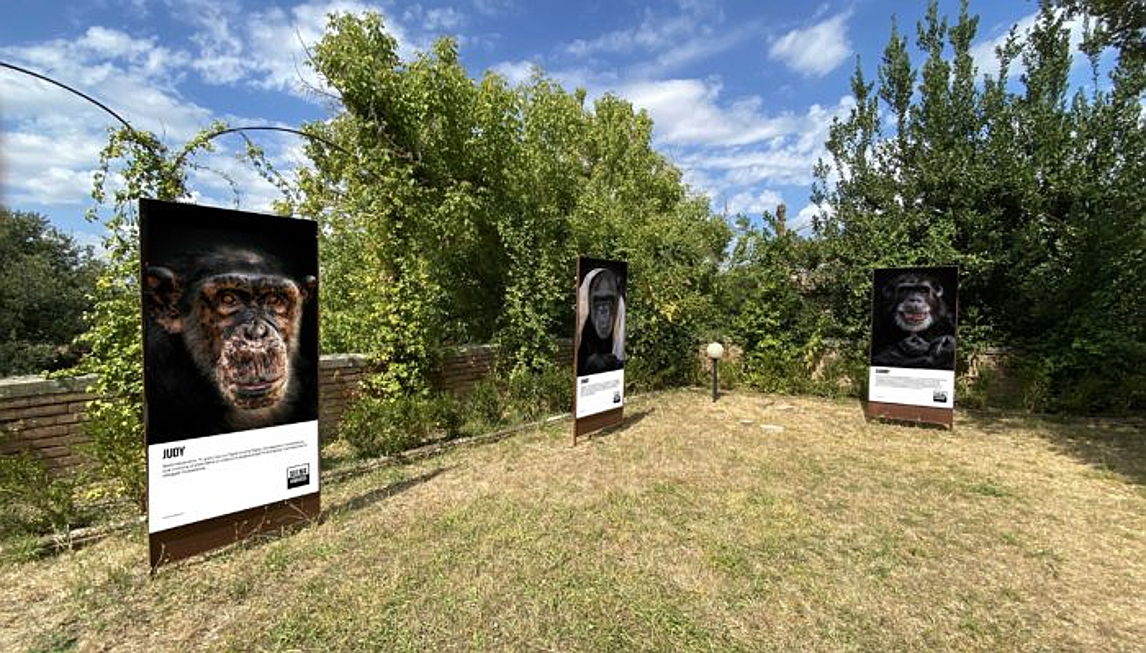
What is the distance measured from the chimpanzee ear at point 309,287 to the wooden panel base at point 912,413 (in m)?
7.84

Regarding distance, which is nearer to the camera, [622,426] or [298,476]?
[298,476]

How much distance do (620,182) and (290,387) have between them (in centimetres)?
1398

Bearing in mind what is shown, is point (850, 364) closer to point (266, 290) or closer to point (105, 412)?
point (266, 290)

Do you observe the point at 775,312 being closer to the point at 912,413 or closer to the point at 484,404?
the point at 912,413

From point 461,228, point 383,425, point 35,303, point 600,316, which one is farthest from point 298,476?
point 35,303

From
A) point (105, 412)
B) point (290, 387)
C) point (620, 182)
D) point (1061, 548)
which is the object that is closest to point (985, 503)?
point (1061, 548)

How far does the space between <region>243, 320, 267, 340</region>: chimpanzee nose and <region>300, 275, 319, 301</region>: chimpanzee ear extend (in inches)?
14.6

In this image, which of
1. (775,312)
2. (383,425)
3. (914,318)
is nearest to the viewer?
(383,425)

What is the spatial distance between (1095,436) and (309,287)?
982 cm

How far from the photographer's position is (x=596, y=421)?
693cm

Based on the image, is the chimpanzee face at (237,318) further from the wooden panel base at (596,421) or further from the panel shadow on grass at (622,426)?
the panel shadow on grass at (622,426)

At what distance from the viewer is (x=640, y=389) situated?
10.4 meters

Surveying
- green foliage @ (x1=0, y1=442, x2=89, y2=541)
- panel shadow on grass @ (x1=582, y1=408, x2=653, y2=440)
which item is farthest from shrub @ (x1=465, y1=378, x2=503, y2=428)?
green foliage @ (x1=0, y1=442, x2=89, y2=541)

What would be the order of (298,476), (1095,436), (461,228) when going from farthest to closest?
1. (461,228)
2. (1095,436)
3. (298,476)
